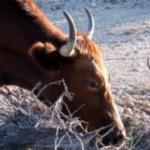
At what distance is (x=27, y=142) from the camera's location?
7.73m

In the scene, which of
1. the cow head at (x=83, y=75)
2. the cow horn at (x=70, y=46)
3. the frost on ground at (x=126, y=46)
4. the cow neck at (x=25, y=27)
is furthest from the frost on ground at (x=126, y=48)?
the cow neck at (x=25, y=27)

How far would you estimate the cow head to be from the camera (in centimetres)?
761

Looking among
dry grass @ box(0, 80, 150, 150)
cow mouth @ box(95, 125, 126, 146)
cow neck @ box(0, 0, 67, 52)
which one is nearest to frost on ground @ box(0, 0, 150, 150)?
cow mouth @ box(95, 125, 126, 146)

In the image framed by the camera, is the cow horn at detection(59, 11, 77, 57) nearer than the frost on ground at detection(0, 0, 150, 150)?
Yes

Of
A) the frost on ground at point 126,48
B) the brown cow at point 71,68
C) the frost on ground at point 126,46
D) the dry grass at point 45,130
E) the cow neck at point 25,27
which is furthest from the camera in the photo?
the frost on ground at point 126,46

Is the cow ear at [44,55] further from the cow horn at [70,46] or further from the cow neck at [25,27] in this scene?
the cow neck at [25,27]

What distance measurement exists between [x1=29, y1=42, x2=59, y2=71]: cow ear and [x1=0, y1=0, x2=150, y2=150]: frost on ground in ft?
3.58

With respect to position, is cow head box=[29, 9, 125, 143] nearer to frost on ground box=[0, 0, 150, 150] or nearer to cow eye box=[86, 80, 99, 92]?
cow eye box=[86, 80, 99, 92]

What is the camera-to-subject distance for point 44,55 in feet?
25.0

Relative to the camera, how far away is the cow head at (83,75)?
7.61m

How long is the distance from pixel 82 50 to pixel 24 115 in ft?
3.00

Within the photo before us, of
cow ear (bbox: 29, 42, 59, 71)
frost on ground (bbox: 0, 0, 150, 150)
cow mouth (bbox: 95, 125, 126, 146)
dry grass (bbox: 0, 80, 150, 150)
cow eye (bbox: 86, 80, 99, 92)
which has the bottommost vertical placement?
frost on ground (bbox: 0, 0, 150, 150)

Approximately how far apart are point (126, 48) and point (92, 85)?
14.4 feet

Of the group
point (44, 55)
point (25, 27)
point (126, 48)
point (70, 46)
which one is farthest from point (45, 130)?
point (126, 48)
